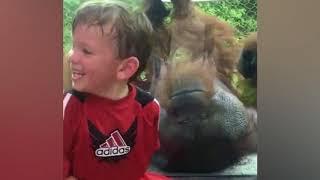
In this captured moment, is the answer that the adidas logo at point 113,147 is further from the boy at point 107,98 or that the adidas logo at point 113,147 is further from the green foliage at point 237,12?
the green foliage at point 237,12

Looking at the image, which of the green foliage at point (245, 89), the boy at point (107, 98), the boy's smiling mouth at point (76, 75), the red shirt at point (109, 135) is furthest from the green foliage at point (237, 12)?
the boy's smiling mouth at point (76, 75)

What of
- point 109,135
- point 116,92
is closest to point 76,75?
point 116,92

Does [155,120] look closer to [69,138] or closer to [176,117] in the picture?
[176,117]

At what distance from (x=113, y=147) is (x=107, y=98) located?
0.28m

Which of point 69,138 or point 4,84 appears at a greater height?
point 4,84

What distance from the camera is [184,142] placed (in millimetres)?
2832

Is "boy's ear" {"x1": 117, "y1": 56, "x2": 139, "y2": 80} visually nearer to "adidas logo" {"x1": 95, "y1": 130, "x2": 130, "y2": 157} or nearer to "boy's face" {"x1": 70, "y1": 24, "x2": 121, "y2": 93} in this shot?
"boy's face" {"x1": 70, "y1": 24, "x2": 121, "y2": 93}

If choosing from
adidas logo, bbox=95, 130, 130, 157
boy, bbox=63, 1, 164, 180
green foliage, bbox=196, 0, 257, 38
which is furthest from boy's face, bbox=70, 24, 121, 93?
green foliage, bbox=196, 0, 257, 38

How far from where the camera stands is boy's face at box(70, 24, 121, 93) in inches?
105

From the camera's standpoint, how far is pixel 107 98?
273 centimetres

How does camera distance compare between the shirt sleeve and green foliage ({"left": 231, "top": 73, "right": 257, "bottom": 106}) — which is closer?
the shirt sleeve

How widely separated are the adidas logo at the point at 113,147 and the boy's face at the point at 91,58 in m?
0.28

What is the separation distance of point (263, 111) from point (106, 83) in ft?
3.07

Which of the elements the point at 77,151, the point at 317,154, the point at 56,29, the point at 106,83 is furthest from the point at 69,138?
the point at 317,154
